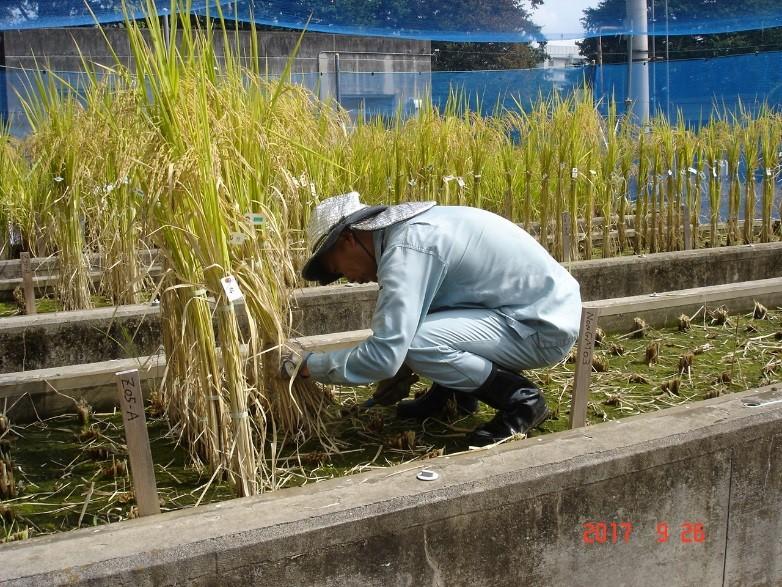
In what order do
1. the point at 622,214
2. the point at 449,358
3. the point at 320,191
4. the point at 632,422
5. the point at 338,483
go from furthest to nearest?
the point at 622,214 < the point at 320,191 < the point at 449,358 < the point at 632,422 < the point at 338,483

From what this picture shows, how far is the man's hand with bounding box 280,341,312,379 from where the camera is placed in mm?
2871

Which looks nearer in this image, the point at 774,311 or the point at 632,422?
the point at 632,422

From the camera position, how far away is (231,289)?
230 cm

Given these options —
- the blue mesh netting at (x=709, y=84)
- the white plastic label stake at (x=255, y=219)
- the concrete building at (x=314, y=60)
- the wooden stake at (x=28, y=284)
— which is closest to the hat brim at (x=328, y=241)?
the white plastic label stake at (x=255, y=219)

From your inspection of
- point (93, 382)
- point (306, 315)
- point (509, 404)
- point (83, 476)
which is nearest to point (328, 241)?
point (509, 404)

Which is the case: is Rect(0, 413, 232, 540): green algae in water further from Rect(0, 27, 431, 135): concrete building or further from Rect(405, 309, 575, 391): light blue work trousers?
Rect(0, 27, 431, 135): concrete building

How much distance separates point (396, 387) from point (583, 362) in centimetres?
75

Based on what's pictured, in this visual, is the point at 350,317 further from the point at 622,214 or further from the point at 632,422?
the point at 622,214

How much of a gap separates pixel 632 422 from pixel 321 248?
1.11 m

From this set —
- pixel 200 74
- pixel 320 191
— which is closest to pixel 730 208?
pixel 320 191

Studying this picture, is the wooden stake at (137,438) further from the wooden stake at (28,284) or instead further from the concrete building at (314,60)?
the concrete building at (314,60)

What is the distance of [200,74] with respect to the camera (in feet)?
7.89

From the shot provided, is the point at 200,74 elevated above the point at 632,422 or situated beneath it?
elevated above

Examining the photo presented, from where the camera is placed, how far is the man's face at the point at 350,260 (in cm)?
293
